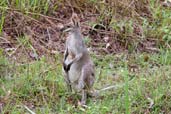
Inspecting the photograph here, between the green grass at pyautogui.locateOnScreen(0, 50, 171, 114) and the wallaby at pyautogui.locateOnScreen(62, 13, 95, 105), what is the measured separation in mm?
129

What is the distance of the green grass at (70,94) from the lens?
538 cm

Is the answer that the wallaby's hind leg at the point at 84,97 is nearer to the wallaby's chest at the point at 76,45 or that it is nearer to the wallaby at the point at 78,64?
the wallaby at the point at 78,64

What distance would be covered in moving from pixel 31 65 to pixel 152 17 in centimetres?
244

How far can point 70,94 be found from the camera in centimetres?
560

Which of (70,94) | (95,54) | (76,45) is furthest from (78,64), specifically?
(95,54)

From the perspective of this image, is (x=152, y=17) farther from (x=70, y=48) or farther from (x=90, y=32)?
(x=70, y=48)

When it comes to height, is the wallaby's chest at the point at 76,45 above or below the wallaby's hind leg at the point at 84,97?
above

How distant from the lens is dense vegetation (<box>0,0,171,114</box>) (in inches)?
215

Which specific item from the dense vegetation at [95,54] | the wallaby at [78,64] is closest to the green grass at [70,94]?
the dense vegetation at [95,54]

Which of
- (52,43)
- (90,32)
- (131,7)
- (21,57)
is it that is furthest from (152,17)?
(21,57)

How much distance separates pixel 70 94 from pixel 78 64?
1.05 ft

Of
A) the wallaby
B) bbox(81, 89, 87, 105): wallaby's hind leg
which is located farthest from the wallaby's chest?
bbox(81, 89, 87, 105): wallaby's hind leg

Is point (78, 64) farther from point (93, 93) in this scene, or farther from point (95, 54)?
point (95, 54)

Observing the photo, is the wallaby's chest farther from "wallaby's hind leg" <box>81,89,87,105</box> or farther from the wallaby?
"wallaby's hind leg" <box>81,89,87,105</box>
